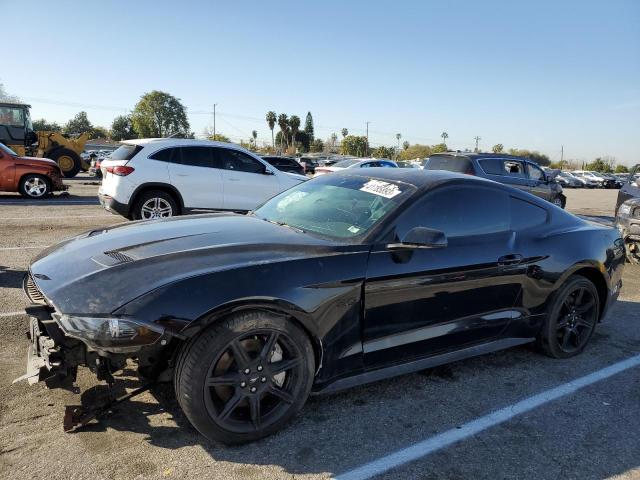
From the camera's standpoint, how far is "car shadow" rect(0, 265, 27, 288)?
211 inches

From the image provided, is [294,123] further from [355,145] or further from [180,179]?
[180,179]

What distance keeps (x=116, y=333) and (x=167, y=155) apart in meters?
7.43

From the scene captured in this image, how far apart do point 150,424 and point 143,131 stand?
127m

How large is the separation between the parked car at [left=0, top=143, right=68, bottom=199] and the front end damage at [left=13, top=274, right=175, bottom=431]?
1222 centimetres

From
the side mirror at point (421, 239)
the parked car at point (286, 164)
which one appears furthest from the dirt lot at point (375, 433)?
the parked car at point (286, 164)

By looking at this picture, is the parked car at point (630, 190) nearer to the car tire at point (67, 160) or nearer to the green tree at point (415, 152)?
the car tire at point (67, 160)

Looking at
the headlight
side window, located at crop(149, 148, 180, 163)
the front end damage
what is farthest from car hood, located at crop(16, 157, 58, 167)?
the headlight

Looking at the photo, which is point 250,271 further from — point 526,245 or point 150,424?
point 526,245

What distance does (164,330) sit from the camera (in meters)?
2.41

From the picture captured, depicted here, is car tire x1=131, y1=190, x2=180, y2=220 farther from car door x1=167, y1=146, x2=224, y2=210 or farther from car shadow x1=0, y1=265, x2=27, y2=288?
car shadow x1=0, y1=265, x2=27, y2=288

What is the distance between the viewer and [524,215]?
13.0ft

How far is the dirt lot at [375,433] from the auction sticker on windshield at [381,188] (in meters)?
1.34

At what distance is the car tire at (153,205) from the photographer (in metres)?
9.01

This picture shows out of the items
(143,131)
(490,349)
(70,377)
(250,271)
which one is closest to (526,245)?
(490,349)
